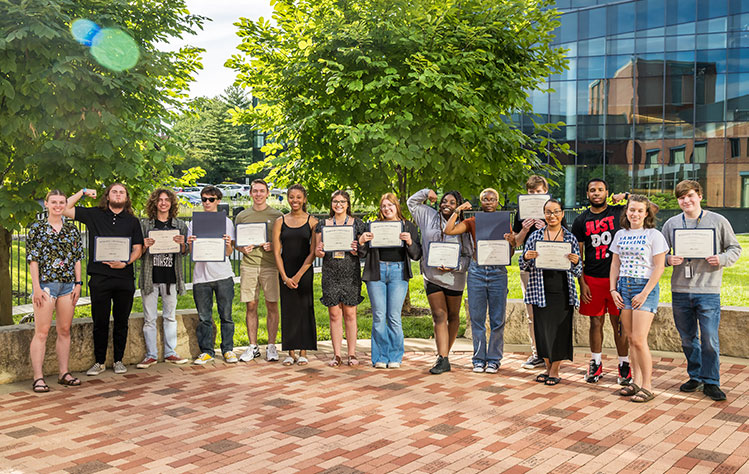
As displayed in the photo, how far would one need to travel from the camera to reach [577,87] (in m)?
37.0

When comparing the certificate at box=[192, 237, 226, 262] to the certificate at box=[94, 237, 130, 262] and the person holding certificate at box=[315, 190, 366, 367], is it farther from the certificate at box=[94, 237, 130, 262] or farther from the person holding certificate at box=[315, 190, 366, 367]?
the person holding certificate at box=[315, 190, 366, 367]

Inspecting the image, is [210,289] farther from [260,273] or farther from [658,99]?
[658,99]

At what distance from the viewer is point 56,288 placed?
6836 millimetres

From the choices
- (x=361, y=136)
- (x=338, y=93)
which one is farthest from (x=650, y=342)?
(x=338, y=93)

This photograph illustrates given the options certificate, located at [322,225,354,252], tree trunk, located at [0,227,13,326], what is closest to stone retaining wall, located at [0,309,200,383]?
tree trunk, located at [0,227,13,326]

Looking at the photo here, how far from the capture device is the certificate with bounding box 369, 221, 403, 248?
24.8 feet

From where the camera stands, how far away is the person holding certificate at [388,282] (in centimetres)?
771

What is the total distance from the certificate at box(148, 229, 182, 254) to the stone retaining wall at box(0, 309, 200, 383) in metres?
0.93

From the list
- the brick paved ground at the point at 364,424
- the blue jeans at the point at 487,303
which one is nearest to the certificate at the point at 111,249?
the brick paved ground at the point at 364,424

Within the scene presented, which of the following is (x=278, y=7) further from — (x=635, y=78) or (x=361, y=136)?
(x=635, y=78)

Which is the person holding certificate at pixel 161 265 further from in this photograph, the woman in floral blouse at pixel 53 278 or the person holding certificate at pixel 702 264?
the person holding certificate at pixel 702 264

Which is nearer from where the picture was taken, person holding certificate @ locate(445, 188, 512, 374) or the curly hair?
person holding certificate @ locate(445, 188, 512, 374)

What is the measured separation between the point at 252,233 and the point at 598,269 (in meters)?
3.82

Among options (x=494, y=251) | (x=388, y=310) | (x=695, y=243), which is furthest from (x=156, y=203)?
(x=695, y=243)
